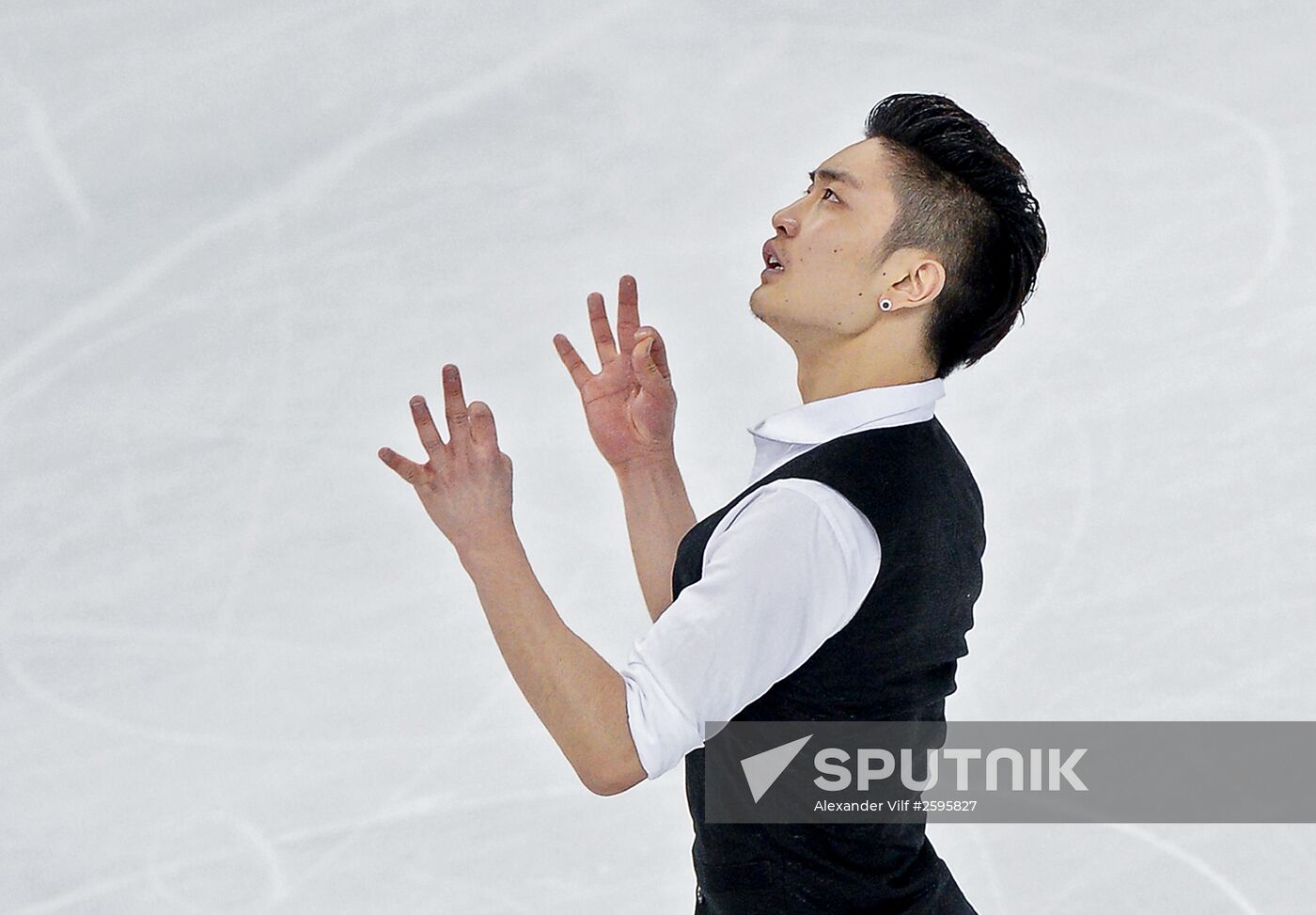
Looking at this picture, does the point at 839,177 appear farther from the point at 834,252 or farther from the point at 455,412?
the point at 455,412

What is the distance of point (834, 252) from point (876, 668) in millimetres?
467

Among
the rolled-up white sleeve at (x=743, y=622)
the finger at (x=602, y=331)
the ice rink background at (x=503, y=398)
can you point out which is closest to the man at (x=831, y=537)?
the rolled-up white sleeve at (x=743, y=622)

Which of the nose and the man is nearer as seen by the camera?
the man

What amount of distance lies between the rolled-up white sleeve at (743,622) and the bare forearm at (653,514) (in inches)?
20.7

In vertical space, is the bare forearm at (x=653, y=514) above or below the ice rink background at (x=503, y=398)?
below

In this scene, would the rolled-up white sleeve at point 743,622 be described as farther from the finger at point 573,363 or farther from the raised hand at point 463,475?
the finger at point 573,363

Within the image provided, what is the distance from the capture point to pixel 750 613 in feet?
4.50

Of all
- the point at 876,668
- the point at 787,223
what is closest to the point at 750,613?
the point at 876,668

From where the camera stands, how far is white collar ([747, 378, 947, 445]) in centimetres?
158

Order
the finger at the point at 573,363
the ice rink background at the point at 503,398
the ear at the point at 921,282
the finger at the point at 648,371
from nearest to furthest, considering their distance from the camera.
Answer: the ear at the point at 921,282, the finger at the point at 648,371, the finger at the point at 573,363, the ice rink background at the point at 503,398

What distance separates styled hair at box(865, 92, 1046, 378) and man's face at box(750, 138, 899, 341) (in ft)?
0.07

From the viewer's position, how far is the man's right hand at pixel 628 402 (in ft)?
6.43

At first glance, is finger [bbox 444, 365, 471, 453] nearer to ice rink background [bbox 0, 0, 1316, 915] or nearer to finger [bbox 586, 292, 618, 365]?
finger [bbox 586, 292, 618, 365]

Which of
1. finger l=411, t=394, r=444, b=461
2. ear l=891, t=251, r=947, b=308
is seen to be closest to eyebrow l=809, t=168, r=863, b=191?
ear l=891, t=251, r=947, b=308
